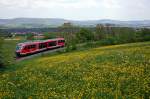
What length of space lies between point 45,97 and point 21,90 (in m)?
4.70

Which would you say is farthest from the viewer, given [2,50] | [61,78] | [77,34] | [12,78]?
[77,34]

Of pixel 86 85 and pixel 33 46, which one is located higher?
pixel 86 85

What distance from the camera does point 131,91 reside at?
2223 cm

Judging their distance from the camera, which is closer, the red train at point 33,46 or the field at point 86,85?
the field at point 86,85

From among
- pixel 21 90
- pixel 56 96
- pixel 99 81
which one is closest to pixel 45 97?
pixel 56 96

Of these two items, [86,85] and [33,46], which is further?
[33,46]

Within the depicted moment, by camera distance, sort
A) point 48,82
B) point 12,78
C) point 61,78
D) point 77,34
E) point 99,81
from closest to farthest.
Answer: point 99,81
point 48,82
point 61,78
point 12,78
point 77,34

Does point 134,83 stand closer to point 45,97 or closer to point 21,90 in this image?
point 45,97

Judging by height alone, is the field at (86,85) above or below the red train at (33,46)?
above

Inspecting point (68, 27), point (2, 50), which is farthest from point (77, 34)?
point (2, 50)

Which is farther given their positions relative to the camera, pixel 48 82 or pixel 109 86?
pixel 48 82

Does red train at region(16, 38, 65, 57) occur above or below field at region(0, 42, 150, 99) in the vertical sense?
below

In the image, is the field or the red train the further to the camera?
the red train

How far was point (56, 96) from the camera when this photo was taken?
2172 centimetres
